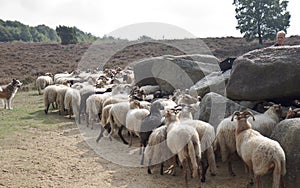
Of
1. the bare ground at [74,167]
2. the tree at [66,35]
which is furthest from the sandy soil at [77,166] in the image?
the tree at [66,35]

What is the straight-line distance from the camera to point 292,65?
313 inches

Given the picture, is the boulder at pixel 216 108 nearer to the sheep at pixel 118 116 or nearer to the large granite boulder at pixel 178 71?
the sheep at pixel 118 116

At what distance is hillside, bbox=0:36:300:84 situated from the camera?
3427 cm

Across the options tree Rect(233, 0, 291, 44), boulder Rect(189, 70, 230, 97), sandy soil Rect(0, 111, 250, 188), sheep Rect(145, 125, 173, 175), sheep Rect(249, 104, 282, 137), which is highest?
tree Rect(233, 0, 291, 44)

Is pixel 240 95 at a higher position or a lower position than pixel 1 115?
higher

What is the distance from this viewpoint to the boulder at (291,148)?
5.62 meters

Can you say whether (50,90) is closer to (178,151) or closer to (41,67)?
(178,151)

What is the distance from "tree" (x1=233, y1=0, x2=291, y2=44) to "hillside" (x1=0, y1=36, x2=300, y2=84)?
142cm

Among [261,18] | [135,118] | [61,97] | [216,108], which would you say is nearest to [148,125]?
[135,118]

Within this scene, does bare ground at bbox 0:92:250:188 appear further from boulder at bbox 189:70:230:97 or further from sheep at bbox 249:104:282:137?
boulder at bbox 189:70:230:97

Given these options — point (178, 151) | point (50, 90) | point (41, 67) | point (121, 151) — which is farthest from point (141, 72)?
point (41, 67)

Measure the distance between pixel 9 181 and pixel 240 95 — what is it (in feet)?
18.3

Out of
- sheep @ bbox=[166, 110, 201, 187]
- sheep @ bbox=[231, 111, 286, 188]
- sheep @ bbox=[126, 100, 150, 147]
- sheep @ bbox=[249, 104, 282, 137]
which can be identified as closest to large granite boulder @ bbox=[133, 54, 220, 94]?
sheep @ bbox=[126, 100, 150, 147]

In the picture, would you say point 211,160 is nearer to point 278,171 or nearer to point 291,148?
point 291,148
